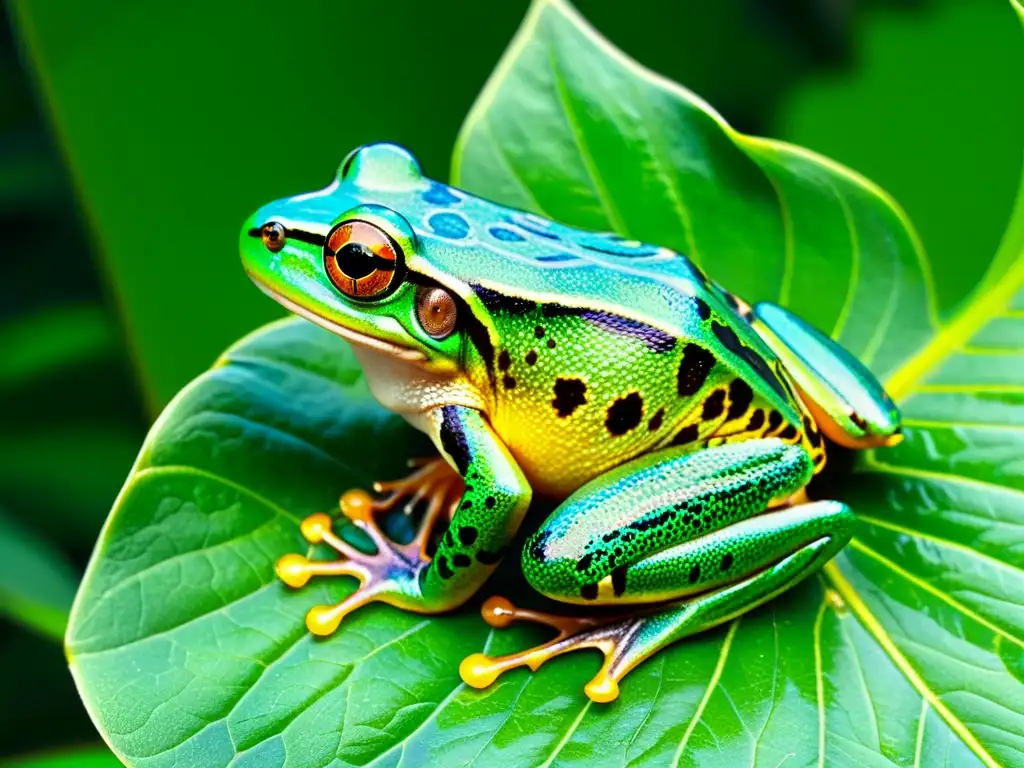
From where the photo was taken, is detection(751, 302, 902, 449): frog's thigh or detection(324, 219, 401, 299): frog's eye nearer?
detection(324, 219, 401, 299): frog's eye

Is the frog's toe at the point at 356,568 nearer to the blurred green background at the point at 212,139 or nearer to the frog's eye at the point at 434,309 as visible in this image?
the frog's eye at the point at 434,309

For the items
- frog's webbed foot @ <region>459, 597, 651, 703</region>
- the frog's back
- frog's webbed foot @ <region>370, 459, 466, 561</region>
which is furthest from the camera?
frog's webbed foot @ <region>370, 459, 466, 561</region>

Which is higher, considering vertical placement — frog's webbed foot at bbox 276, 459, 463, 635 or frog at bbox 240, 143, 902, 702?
frog at bbox 240, 143, 902, 702

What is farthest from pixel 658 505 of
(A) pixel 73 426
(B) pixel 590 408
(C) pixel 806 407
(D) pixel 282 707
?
(A) pixel 73 426

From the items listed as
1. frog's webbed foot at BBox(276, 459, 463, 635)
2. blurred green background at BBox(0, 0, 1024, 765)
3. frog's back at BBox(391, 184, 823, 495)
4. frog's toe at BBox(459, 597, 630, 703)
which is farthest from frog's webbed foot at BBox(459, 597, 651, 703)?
blurred green background at BBox(0, 0, 1024, 765)

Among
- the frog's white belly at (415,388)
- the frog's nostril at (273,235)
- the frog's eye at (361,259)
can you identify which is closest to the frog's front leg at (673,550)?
the frog's white belly at (415,388)

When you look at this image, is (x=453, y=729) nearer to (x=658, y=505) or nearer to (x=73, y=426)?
(x=658, y=505)

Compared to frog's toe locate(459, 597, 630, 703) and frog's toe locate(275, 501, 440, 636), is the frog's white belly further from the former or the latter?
frog's toe locate(459, 597, 630, 703)

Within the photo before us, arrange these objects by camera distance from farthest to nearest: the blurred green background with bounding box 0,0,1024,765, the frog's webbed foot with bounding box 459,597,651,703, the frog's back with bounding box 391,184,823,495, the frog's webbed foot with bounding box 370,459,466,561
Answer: the blurred green background with bounding box 0,0,1024,765 < the frog's webbed foot with bounding box 370,459,466,561 < the frog's back with bounding box 391,184,823,495 < the frog's webbed foot with bounding box 459,597,651,703
